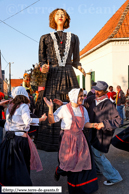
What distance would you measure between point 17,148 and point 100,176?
1755 millimetres

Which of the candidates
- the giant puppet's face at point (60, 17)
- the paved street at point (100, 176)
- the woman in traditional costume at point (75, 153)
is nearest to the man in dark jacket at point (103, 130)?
the paved street at point (100, 176)

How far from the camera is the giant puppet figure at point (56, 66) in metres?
5.20

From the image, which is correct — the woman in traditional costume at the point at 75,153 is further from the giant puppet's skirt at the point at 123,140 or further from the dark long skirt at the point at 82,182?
the giant puppet's skirt at the point at 123,140

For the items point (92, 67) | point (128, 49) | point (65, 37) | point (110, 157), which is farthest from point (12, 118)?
point (92, 67)

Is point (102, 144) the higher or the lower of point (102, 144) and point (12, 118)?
the lower

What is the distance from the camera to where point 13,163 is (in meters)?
3.40

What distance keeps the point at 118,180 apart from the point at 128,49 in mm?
10705

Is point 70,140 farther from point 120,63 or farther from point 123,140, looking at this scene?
point 120,63

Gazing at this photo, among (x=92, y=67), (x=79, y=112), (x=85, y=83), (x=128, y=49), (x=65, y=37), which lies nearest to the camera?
(x=79, y=112)

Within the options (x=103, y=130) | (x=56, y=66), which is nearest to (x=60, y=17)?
(x=56, y=66)

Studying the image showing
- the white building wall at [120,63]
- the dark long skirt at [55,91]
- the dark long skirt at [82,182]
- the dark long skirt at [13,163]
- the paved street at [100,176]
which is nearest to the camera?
the dark long skirt at [13,163]

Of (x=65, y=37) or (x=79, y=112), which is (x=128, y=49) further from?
(x=79, y=112)

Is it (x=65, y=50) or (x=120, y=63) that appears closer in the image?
(x=65, y=50)

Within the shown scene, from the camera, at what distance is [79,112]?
3783 mm
